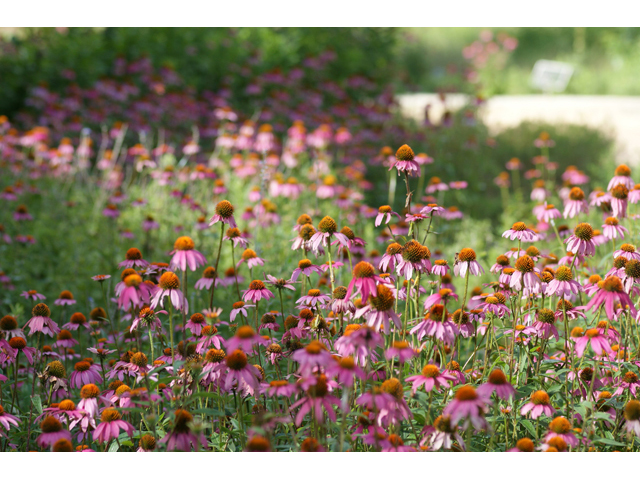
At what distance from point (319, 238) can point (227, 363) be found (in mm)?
535

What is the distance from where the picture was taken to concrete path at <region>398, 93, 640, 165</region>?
796 centimetres

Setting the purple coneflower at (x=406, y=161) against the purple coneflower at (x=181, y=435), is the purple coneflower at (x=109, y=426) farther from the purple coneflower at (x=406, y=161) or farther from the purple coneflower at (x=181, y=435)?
the purple coneflower at (x=406, y=161)

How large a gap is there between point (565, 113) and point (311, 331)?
8823 mm

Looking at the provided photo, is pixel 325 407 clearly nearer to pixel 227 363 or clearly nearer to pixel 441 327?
pixel 227 363

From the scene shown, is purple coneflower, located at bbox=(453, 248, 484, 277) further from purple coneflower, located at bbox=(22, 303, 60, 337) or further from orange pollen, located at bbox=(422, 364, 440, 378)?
purple coneflower, located at bbox=(22, 303, 60, 337)

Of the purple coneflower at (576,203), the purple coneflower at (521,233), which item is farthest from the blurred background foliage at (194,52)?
the purple coneflower at (521,233)

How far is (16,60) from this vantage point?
6.50m

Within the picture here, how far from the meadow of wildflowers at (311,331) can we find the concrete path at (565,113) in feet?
12.6

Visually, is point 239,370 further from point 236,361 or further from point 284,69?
point 284,69

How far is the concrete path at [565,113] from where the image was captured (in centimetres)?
796

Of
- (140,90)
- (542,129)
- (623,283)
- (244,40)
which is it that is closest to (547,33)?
(542,129)

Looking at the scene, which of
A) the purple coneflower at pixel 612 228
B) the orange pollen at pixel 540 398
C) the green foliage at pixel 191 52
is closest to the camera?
the orange pollen at pixel 540 398

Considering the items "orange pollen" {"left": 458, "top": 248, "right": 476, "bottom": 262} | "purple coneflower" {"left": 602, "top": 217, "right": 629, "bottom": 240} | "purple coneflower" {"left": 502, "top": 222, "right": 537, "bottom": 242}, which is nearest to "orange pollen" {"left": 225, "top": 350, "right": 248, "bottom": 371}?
"orange pollen" {"left": 458, "top": 248, "right": 476, "bottom": 262}

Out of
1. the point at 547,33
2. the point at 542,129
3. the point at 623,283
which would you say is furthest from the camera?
the point at 547,33
